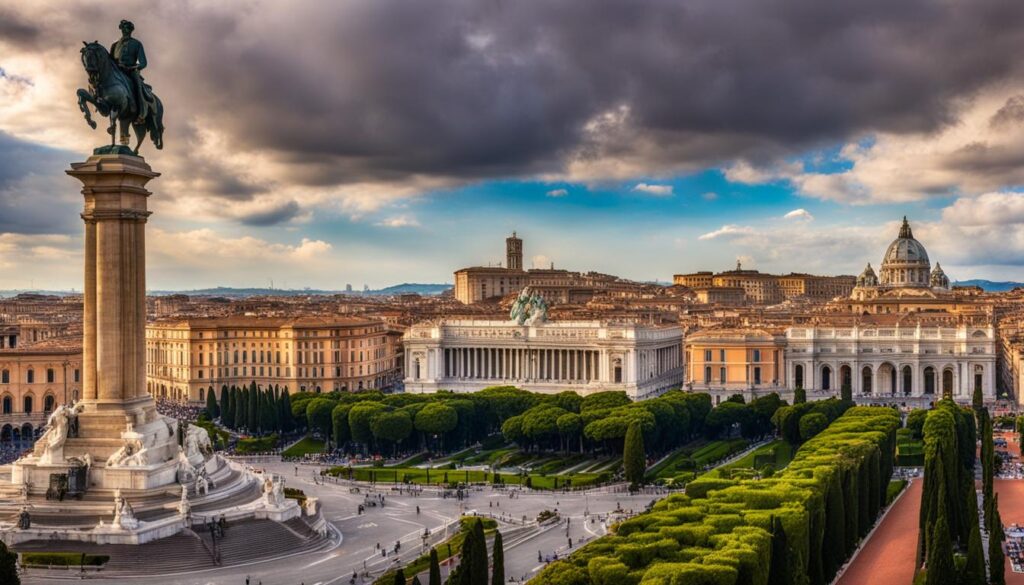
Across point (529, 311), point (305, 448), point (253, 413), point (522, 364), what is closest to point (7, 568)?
point (305, 448)

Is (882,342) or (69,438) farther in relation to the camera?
(882,342)

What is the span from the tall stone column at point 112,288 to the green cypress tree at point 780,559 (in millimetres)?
28365

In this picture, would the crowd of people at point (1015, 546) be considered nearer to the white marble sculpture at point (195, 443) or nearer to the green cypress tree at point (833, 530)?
the green cypress tree at point (833, 530)

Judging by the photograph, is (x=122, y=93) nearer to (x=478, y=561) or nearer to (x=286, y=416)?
(x=478, y=561)

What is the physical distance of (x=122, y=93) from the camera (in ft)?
172

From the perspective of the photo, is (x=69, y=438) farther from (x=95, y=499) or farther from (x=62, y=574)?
(x=62, y=574)

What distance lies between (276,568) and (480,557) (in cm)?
1208

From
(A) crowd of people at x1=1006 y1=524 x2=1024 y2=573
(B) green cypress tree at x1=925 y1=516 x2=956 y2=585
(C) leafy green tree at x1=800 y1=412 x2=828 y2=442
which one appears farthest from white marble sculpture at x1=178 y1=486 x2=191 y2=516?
(C) leafy green tree at x1=800 y1=412 x2=828 y2=442

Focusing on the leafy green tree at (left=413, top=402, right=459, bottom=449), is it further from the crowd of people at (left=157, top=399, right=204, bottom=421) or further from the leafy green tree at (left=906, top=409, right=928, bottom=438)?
the leafy green tree at (left=906, top=409, right=928, bottom=438)

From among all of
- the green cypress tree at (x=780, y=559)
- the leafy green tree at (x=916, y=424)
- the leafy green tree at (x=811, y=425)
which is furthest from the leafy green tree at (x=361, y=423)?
the green cypress tree at (x=780, y=559)

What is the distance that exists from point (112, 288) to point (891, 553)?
123 feet

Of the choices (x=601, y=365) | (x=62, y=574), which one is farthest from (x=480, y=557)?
(x=601, y=365)

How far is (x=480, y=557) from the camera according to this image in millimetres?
40250

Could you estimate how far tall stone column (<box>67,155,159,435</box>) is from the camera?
2037 inches
